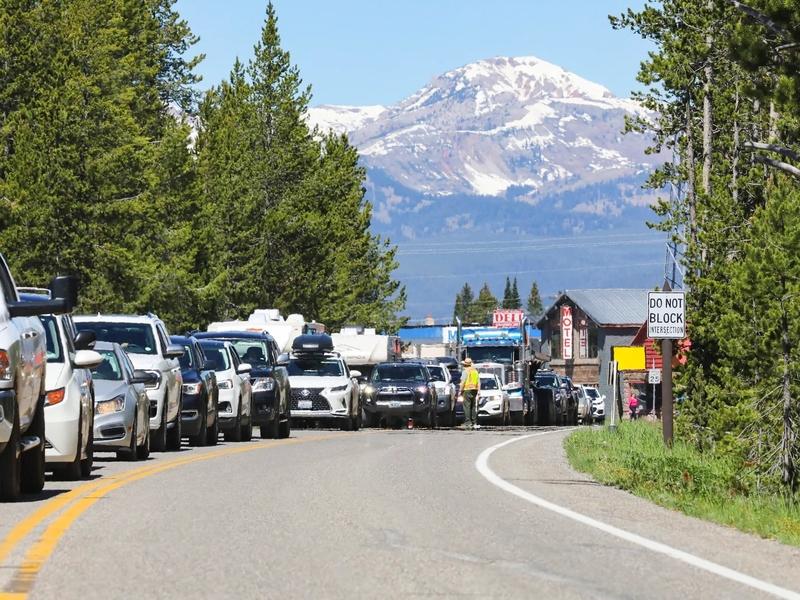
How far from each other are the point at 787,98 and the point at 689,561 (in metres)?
7.99

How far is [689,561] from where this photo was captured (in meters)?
10.9

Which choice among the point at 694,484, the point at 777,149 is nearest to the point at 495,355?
the point at 694,484

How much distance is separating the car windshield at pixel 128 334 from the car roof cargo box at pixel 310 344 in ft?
54.1

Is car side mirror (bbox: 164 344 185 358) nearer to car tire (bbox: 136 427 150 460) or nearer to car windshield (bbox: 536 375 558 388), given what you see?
car tire (bbox: 136 427 150 460)

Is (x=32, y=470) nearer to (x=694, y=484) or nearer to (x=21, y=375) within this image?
(x=21, y=375)

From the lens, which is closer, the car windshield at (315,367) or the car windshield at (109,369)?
the car windshield at (109,369)

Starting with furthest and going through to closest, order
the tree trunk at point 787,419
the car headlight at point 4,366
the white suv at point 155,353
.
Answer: the white suv at point 155,353 < the tree trunk at point 787,419 < the car headlight at point 4,366

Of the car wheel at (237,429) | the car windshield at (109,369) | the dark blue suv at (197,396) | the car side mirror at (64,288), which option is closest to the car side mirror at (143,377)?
the car windshield at (109,369)

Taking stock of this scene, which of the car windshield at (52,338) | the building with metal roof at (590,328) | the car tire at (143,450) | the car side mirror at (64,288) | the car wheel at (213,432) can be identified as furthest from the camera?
the building with metal roof at (590,328)

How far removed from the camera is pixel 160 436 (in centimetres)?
2519

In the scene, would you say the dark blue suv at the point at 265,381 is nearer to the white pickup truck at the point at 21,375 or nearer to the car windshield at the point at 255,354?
the car windshield at the point at 255,354

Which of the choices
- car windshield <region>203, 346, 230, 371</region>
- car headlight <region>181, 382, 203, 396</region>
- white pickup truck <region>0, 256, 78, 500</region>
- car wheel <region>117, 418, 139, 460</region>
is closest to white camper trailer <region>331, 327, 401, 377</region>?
car windshield <region>203, 346, 230, 371</region>

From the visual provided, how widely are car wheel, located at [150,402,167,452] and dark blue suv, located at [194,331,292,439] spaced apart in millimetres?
7748

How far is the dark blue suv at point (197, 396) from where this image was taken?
27812 millimetres
